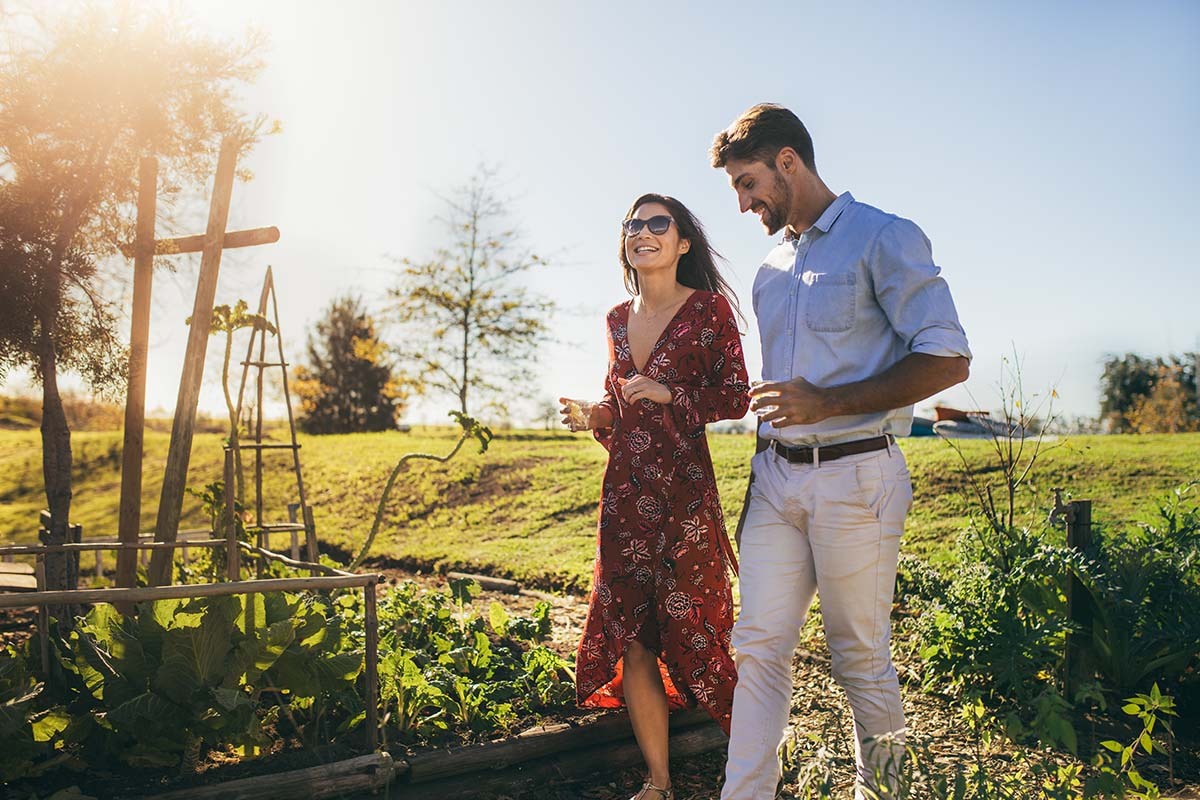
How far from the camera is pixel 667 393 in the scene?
3.34 m

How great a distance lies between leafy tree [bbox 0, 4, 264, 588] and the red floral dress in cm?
298

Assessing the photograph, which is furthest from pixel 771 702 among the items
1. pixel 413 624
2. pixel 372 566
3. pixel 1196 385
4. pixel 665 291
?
pixel 1196 385

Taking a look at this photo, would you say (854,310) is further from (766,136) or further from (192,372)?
(192,372)

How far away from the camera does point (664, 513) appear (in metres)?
3.48

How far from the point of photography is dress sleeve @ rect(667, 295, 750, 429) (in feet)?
11.2

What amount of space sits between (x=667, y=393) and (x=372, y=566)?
20.8 feet

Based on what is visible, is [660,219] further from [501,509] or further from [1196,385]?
[1196,385]

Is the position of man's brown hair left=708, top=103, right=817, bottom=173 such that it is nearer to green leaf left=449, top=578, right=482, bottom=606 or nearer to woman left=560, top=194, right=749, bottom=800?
woman left=560, top=194, right=749, bottom=800

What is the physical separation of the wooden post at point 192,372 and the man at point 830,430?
2860mm

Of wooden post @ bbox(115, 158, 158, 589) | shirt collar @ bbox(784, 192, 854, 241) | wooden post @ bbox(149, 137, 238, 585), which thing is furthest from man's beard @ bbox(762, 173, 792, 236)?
wooden post @ bbox(115, 158, 158, 589)

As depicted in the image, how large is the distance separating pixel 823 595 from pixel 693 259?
1.55 m

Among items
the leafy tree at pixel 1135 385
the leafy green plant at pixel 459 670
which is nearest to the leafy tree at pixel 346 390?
the leafy tree at pixel 1135 385

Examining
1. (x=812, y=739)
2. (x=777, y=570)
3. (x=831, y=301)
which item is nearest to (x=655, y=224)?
(x=831, y=301)

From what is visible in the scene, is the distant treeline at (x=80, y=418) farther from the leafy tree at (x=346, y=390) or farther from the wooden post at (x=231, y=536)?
the wooden post at (x=231, y=536)
